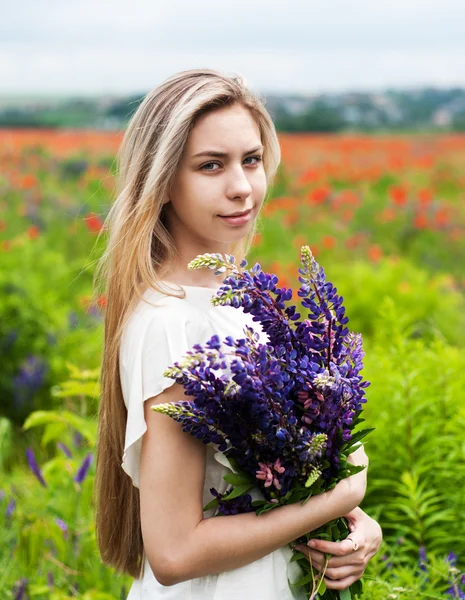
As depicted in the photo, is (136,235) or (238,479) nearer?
(238,479)

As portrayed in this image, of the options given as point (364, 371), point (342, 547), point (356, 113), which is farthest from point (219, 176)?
point (356, 113)

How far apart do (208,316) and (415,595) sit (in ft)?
3.32

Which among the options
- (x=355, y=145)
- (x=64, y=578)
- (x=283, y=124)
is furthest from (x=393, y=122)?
(x=64, y=578)

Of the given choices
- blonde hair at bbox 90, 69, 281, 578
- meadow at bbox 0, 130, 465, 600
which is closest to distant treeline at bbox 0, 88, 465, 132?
meadow at bbox 0, 130, 465, 600

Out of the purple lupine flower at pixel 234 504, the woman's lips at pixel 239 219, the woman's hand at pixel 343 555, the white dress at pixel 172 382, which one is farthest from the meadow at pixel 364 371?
the woman's lips at pixel 239 219

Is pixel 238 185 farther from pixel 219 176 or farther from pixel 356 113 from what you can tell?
pixel 356 113

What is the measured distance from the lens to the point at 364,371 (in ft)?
11.0

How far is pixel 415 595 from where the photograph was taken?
2133 mm

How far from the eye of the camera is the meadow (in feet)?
8.62

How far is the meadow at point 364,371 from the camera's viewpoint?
8.62 feet

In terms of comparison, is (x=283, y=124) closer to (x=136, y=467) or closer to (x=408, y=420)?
(x=408, y=420)

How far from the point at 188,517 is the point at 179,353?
1.01ft

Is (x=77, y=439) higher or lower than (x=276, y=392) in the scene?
lower

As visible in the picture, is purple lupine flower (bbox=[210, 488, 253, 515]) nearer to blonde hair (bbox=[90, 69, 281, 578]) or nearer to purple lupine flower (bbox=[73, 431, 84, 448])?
blonde hair (bbox=[90, 69, 281, 578])
